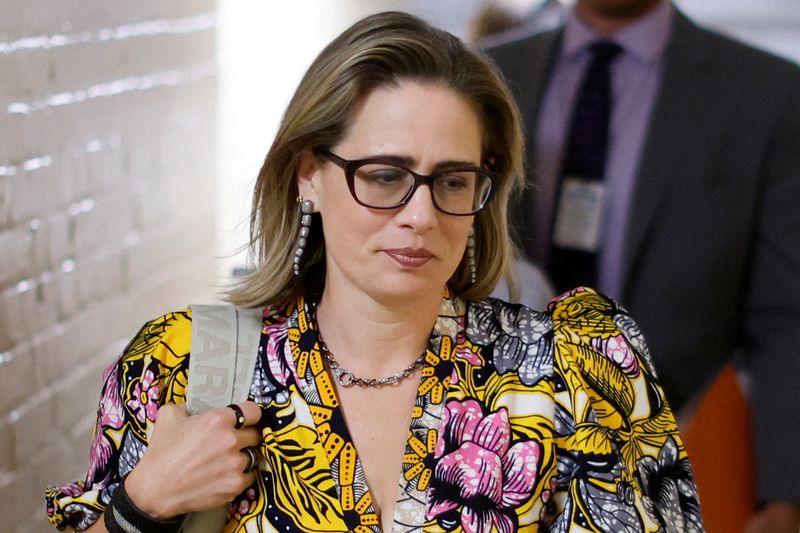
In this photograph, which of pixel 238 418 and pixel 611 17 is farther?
pixel 611 17

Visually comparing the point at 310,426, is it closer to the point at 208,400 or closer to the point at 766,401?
the point at 208,400

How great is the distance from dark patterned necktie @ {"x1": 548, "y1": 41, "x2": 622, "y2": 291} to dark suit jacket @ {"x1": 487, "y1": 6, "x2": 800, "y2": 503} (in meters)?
0.11

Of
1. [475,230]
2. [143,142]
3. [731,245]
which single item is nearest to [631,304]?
[731,245]

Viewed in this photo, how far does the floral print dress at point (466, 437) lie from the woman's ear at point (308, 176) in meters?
0.18

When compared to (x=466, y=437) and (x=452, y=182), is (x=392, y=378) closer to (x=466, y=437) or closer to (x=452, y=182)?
(x=466, y=437)

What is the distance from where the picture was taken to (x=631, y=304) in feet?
8.35

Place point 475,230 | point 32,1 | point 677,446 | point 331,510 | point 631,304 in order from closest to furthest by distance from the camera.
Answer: point 331,510 → point 677,446 → point 475,230 → point 32,1 → point 631,304

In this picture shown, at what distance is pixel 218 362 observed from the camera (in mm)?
1657

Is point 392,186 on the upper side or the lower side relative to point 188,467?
upper

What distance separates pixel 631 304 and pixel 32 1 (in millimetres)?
1389

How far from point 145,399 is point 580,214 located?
124 cm

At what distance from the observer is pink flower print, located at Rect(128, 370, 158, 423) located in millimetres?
1629

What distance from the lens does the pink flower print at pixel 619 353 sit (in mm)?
1710

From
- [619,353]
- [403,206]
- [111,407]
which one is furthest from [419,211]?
[111,407]
